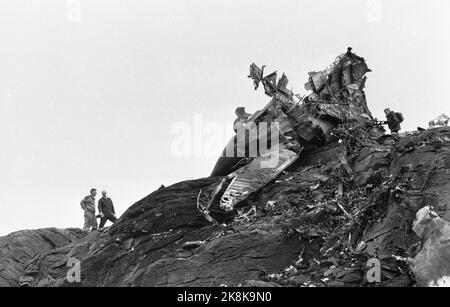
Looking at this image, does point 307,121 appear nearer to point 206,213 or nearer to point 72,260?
point 206,213

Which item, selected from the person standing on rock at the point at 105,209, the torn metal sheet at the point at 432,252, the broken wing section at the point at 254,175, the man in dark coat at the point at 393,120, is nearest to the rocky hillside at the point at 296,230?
the torn metal sheet at the point at 432,252

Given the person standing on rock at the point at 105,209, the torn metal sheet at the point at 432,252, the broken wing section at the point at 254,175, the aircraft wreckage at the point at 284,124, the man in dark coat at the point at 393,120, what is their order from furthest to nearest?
the person standing on rock at the point at 105,209 → the man in dark coat at the point at 393,120 → the aircraft wreckage at the point at 284,124 → the broken wing section at the point at 254,175 → the torn metal sheet at the point at 432,252

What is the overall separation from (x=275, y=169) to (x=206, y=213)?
289cm

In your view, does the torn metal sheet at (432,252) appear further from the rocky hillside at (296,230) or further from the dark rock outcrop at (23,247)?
the dark rock outcrop at (23,247)

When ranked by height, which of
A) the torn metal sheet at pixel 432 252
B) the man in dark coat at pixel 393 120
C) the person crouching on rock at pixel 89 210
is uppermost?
the man in dark coat at pixel 393 120

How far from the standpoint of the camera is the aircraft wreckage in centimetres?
2003

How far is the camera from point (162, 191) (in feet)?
67.3

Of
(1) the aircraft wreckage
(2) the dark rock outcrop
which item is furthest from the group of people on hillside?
(1) the aircraft wreckage

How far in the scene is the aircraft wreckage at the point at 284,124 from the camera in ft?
65.7

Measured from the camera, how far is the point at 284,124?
22766 millimetres

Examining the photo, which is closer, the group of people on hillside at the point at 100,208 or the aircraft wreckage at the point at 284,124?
the aircraft wreckage at the point at 284,124

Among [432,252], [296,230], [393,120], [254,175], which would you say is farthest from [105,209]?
[432,252]

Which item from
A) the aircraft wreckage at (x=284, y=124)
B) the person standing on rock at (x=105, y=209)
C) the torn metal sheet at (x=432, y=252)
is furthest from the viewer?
the person standing on rock at (x=105, y=209)
